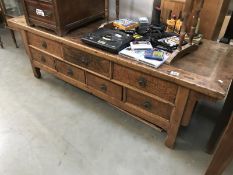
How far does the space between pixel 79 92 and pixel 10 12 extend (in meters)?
1.59

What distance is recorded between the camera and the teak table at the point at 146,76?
3.27ft

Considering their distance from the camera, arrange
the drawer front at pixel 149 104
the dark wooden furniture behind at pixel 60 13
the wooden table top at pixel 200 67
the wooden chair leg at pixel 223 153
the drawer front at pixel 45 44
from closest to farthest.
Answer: the wooden chair leg at pixel 223 153 → the wooden table top at pixel 200 67 → the drawer front at pixel 149 104 → the dark wooden furniture behind at pixel 60 13 → the drawer front at pixel 45 44

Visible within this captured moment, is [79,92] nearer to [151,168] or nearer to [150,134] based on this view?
[150,134]

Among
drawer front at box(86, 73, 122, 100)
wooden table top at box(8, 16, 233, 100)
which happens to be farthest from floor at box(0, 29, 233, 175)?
wooden table top at box(8, 16, 233, 100)

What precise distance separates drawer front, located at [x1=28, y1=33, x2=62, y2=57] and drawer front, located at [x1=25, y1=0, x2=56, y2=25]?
0.50 feet

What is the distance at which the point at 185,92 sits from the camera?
1.01 meters

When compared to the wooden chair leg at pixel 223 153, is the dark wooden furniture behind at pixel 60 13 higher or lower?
higher

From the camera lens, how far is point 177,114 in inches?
44.0

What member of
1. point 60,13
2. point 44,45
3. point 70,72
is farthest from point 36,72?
point 60,13

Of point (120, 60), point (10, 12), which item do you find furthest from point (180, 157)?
point (10, 12)

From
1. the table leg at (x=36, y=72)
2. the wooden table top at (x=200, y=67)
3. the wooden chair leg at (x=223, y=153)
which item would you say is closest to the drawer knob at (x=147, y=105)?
the wooden table top at (x=200, y=67)

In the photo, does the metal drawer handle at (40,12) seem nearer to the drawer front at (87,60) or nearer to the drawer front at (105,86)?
the drawer front at (87,60)

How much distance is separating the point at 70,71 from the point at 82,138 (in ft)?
1.67

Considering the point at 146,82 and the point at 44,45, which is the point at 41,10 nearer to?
the point at 44,45
